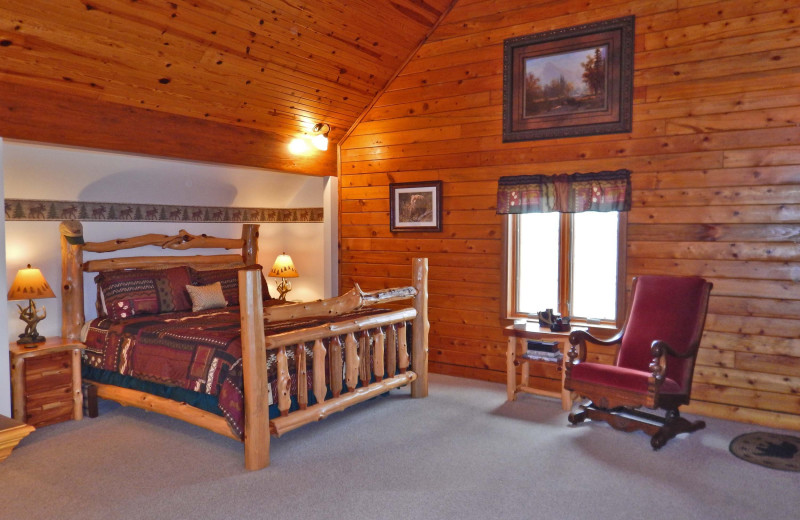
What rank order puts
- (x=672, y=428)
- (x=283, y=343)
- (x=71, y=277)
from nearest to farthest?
(x=283, y=343)
(x=672, y=428)
(x=71, y=277)

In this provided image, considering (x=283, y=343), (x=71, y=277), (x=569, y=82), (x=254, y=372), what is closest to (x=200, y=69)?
(x=71, y=277)

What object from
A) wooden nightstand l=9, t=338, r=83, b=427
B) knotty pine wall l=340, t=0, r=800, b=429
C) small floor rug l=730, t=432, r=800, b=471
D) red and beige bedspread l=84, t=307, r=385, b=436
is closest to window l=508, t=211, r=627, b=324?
knotty pine wall l=340, t=0, r=800, b=429

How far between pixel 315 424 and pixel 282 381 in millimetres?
769

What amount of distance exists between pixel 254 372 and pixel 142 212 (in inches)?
105

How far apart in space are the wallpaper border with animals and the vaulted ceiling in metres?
0.87

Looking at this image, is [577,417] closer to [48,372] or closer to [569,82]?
[569,82]

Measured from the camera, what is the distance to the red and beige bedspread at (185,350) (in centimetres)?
344

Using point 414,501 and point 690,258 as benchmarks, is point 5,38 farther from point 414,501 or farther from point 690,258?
point 690,258

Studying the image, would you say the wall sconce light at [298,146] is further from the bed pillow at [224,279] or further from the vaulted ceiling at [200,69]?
the bed pillow at [224,279]

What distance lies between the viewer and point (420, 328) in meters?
4.68

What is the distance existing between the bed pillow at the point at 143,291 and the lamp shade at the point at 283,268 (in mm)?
1140

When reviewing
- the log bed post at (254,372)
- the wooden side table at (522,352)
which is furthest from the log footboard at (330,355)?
the wooden side table at (522,352)

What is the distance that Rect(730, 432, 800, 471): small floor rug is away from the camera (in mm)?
3389

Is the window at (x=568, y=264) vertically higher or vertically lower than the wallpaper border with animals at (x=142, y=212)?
lower
